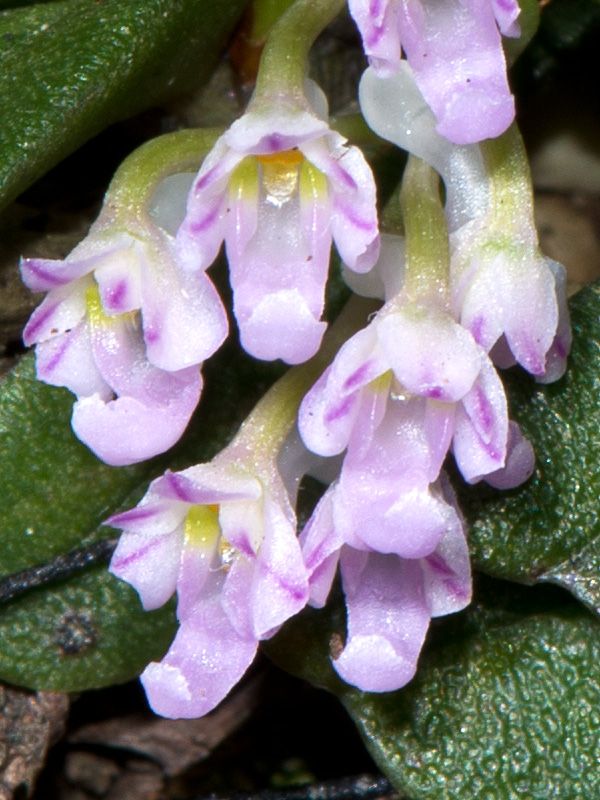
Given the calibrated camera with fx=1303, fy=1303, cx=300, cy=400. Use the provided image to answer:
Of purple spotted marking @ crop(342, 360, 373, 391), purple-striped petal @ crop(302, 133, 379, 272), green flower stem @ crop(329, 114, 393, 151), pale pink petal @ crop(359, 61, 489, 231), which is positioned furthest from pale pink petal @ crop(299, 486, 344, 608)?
green flower stem @ crop(329, 114, 393, 151)

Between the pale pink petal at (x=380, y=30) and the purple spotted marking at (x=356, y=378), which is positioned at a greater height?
the pale pink petal at (x=380, y=30)

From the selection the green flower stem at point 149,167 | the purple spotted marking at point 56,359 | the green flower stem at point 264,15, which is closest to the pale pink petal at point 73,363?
the purple spotted marking at point 56,359

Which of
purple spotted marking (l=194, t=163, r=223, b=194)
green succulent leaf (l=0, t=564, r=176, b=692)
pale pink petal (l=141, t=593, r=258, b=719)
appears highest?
purple spotted marking (l=194, t=163, r=223, b=194)

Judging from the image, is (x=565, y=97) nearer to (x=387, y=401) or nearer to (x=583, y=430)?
(x=583, y=430)

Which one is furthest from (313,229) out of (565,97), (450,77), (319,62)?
(565,97)

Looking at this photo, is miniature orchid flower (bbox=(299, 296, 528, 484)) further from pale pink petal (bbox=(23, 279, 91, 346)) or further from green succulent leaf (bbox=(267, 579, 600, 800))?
green succulent leaf (bbox=(267, 579, 600, 800))

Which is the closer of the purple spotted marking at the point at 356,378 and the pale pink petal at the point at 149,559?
the purple spotted marking at the point at 356,378

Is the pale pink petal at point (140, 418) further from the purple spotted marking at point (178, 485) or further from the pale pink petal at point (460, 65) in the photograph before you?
the pale pink petal at point (460, 65)
